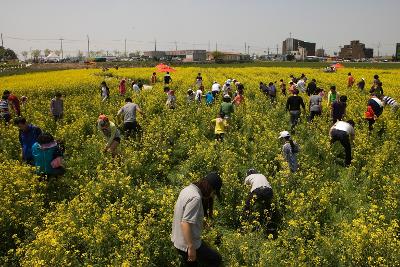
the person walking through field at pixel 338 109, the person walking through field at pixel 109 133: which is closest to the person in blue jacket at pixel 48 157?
the person walking through field at pixel 109 133

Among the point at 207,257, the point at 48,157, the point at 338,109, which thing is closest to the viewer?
the point at 207,257

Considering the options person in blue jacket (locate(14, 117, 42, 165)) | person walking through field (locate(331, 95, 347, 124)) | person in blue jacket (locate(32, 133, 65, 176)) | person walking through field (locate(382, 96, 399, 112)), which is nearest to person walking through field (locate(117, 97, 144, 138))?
person in blue jacket (locate(14, 117, 42, 165))

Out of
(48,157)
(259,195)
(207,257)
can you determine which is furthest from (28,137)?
(207,257)

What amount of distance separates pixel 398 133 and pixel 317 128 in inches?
97.9

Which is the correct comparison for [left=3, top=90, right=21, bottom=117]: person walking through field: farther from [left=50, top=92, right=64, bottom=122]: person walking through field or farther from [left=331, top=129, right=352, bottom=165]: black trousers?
[left=331, top=129, right=352, bottom=165]: black trousers

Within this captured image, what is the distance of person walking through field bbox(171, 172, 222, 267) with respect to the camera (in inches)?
177

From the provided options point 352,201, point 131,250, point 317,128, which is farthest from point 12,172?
point 317,128

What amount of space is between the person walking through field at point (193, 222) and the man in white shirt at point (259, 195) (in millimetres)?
1793

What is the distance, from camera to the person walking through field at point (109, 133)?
912 centimetres

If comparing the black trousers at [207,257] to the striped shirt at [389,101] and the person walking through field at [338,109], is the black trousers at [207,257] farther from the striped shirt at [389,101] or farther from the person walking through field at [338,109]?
the striped shirt at [389,101]

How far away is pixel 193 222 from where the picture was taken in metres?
→ 4.49

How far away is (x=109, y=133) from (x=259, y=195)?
14.3 feet

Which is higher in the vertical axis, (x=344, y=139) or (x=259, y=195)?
(x=344, y=139)

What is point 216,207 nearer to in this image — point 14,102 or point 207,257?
point 207,257
